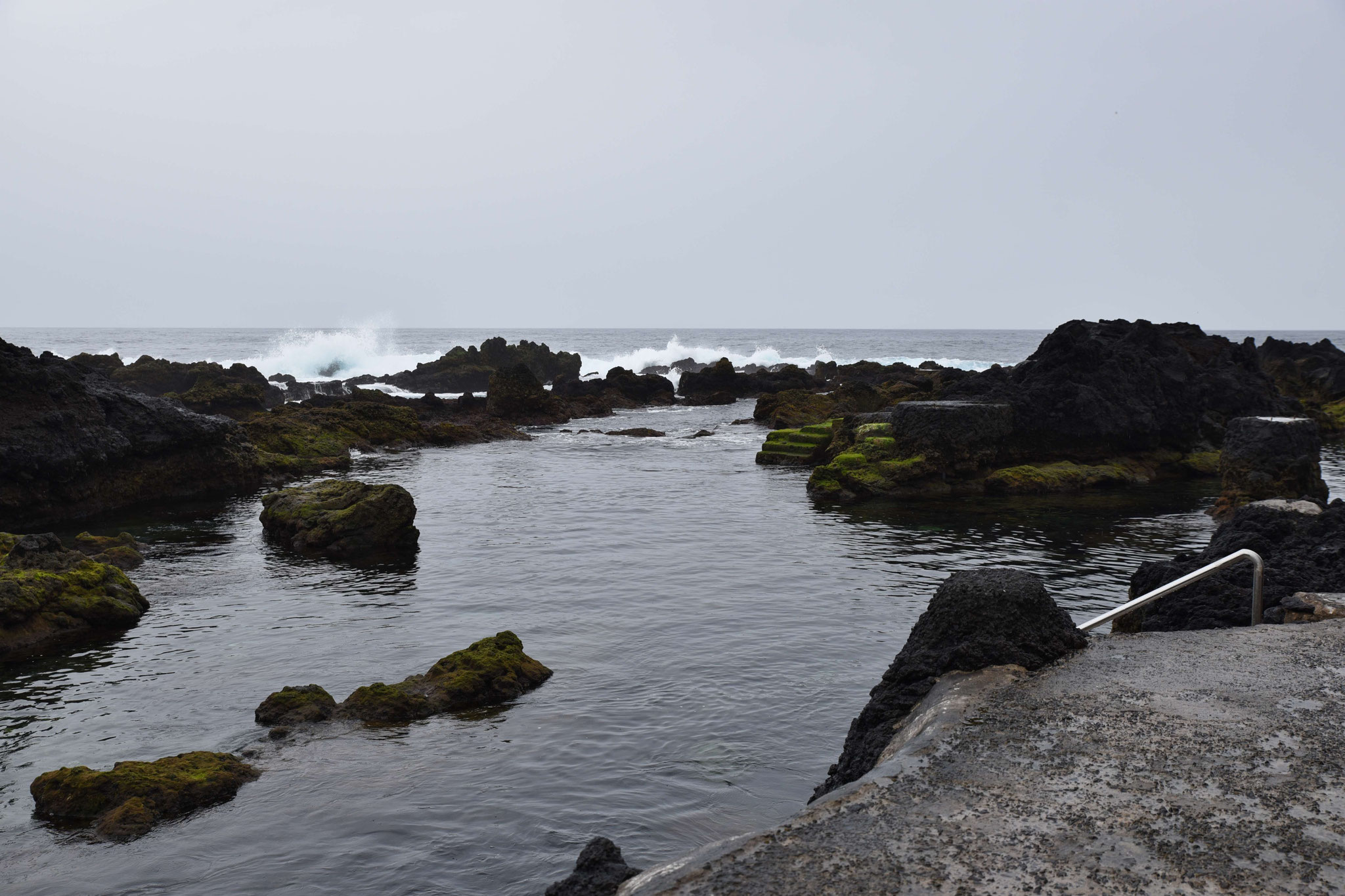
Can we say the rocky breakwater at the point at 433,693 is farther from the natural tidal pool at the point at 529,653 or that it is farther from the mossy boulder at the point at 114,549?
the mossy boulder at the point at 114,549

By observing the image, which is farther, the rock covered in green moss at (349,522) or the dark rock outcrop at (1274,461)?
the dark rock outcrop at (1274,461)

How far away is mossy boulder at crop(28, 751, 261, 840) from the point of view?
23.4 ft

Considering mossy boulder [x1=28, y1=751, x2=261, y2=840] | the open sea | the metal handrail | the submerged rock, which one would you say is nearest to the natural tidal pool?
the open sea

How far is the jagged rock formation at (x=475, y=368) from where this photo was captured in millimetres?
68250

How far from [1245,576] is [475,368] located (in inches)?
2520

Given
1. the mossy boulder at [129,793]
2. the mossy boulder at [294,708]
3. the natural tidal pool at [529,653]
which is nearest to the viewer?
the natural tidal pool at [529,653]

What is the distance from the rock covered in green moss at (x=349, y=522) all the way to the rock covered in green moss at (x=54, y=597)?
4.09 meters

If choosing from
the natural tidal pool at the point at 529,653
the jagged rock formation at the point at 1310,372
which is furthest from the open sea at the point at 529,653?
the jagged rock formation at the point at 1310,372

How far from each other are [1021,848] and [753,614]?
9.17 m

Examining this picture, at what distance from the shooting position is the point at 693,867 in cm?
401

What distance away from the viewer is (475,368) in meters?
69.3

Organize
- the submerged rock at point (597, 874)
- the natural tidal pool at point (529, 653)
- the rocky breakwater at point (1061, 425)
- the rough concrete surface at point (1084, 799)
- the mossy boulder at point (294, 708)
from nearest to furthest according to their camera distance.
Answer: the rough concrete surface at point (1084, 799) < the submerged rock at point (597, 874) < the natural tidal pool at point (529, 653) < the mossy boulder at point (294, 708) < the rocky breakwater at point (1061, 425)

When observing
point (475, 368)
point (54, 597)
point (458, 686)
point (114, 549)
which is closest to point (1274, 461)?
point (458, 686)

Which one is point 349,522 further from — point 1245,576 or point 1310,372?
point 1310,372
